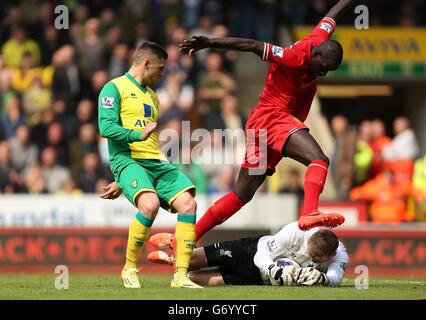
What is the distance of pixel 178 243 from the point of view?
10.4m

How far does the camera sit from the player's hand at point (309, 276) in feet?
33.6

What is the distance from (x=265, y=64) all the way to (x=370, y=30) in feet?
6.96

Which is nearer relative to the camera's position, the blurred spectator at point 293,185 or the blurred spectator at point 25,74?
the blurred spectator at point 293,185

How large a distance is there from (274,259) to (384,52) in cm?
1161

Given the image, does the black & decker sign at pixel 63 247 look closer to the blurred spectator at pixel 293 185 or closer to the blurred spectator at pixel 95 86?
the blurred spectator at pixel 293 185

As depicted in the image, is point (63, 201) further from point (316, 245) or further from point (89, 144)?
point (316, 245)

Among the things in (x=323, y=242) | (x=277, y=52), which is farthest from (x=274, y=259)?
(x=277, y=52)

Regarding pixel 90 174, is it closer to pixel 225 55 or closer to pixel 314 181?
pixel 225 55

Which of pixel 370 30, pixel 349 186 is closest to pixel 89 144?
pixel 349 186

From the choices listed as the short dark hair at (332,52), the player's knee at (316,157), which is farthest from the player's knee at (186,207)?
the short dark hair at (332,52)

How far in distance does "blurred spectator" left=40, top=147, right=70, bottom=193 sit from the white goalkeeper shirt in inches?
301

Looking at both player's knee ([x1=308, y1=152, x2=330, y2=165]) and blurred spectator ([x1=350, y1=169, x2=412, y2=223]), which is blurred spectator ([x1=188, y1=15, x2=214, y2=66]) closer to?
blurred spectator ([x1=350, y1=169, x2=412, y2=223])

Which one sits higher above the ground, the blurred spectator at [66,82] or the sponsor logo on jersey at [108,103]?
the blurred spectator at [66,82]

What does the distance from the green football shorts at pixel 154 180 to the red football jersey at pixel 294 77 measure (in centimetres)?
131
